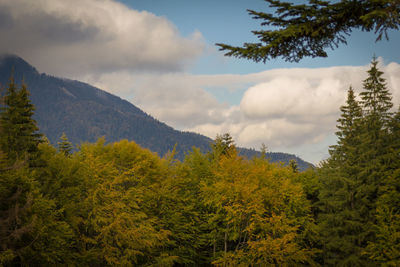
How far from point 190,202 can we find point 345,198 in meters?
15.9

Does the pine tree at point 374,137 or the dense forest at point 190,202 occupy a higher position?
the pine tree at point 374,137

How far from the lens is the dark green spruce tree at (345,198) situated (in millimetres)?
32156

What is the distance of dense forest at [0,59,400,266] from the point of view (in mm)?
20516

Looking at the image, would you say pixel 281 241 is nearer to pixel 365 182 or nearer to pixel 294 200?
pixel 294 200

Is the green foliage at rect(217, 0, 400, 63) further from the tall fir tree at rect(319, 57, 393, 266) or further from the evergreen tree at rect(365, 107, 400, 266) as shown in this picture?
the tall fir tree at rect(319, 57, 393, 266)

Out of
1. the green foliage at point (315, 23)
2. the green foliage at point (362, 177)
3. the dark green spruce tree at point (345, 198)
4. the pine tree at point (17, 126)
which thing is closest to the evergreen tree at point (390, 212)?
the green foliage at point (362, 177)

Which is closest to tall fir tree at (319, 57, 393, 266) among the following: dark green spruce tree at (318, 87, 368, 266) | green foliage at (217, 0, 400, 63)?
dark green spruce tree at (318, 87, 368, 266)

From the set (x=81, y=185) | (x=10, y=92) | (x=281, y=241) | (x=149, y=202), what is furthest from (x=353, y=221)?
(x=10, y=92)

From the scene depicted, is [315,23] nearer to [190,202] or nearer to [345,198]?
[190,202]

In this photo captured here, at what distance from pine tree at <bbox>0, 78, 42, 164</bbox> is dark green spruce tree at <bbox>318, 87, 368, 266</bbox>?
2858 centimetres

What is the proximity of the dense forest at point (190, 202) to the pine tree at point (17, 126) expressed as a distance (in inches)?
2.9

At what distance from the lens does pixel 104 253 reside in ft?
75.9

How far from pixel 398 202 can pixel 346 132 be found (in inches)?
361

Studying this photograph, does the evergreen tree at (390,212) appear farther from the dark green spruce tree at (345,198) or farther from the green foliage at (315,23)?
the green foliage at (315,23)
